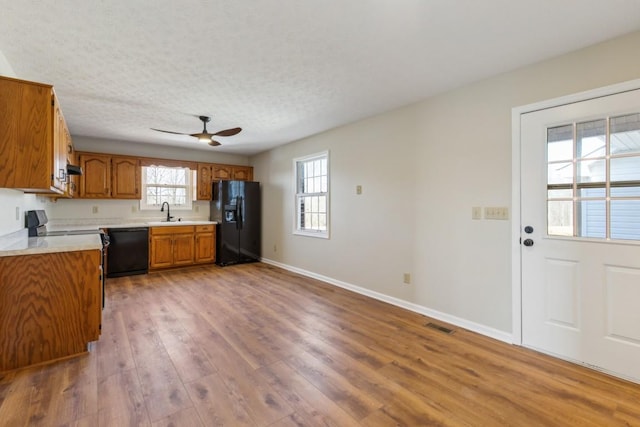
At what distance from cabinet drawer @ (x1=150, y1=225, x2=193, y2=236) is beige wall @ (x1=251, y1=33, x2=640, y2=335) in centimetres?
284

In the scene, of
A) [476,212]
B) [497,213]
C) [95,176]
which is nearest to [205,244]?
[95,176]

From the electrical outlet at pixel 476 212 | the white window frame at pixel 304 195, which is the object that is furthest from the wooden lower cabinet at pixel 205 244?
the electrical outlet at pixel 476 212

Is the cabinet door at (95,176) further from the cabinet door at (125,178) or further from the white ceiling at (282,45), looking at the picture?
the white ceiling at (282,45)

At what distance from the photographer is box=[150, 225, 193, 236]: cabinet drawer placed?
5.23m

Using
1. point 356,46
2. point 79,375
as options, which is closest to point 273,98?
point 356,46

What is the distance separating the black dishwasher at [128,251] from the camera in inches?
191

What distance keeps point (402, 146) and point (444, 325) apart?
2049 millimetres

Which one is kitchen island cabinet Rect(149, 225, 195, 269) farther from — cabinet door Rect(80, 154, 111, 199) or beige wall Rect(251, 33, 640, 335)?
beige wall Rect(251, 33, 640, 335)

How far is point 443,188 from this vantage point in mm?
3119

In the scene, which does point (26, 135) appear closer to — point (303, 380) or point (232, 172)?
point (303, 380)

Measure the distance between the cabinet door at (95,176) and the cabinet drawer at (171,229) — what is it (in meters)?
0.99

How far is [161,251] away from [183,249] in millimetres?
374

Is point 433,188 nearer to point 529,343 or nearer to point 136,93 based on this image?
point 529,343

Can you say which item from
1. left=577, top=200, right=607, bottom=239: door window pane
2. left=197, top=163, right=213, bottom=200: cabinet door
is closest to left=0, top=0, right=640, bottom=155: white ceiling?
left=577, top=200, right=607, bottom=239: door window pane
